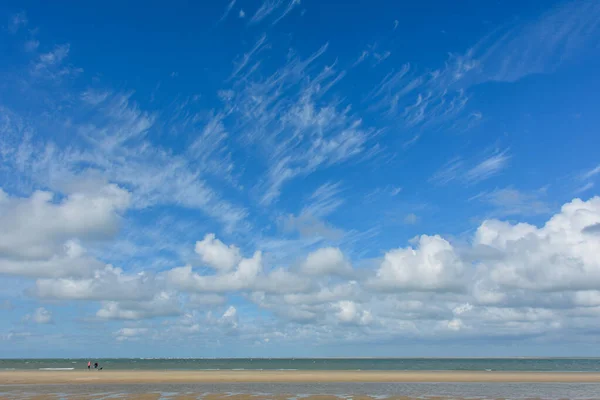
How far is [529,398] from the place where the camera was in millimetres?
45688

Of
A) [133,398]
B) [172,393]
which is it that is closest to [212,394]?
[172,393]

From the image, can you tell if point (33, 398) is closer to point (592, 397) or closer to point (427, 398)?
point (427, 398)

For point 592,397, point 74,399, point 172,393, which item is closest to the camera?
point 74,399

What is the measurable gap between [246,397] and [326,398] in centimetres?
751

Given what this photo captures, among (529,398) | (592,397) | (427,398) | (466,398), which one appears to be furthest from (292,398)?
(592,397)

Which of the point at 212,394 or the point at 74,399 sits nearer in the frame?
the point at 74,399

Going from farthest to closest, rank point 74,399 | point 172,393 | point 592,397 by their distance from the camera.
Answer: point 172,393, point 592,397, point 74,399

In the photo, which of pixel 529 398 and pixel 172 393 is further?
pixel 172 393

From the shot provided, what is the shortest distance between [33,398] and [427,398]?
3616cm

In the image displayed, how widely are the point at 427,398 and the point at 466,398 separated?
3.71m

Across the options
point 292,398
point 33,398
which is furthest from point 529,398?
point 33,398

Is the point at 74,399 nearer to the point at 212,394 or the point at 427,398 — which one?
the point at 212,394

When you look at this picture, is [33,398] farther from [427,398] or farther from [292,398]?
[427,398]

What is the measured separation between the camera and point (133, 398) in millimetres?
44156
